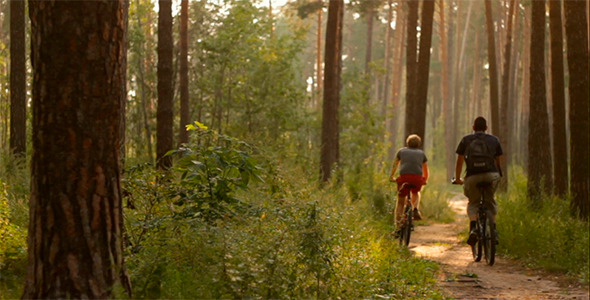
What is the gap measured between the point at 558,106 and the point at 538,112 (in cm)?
55

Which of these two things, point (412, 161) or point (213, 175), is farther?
point (412, 161)

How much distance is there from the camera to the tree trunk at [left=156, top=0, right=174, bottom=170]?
1534 cm

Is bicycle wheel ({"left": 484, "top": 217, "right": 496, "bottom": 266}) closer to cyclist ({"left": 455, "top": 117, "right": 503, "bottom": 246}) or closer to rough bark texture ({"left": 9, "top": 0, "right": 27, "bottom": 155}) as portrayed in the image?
cyclist ({"left": 455, "top": 117, "right": 503, "bottom": 246})

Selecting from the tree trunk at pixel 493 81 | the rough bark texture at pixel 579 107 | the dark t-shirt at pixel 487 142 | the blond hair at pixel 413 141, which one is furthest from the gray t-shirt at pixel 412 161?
the tree trunk at pixel 493 81

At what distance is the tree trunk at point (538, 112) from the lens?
50.8 ft

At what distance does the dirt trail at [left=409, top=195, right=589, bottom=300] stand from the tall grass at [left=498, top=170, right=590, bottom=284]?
31 cm

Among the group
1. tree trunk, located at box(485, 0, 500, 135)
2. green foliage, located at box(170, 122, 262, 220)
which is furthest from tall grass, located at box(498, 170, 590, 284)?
tree trunk, located at box(485, 0, 500, 135)

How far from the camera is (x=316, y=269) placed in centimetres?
599

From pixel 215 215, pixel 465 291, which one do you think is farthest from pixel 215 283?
pixel 465 291

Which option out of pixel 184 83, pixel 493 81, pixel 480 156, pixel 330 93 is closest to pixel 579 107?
pixel 480 156

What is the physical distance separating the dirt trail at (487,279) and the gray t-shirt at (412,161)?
1382 mm

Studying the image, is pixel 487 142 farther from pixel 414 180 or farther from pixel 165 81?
pixel 165 81

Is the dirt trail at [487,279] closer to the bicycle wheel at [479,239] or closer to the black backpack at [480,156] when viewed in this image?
the bicycle wheel at [479,239]

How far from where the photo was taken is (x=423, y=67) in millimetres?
18375
